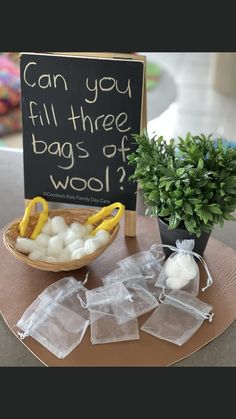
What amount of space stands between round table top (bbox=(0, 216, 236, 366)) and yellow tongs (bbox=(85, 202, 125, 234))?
85 millimetres

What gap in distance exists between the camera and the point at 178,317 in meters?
1.16

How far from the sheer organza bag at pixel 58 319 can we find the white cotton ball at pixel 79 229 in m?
0.13

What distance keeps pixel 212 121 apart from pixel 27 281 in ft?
7.48

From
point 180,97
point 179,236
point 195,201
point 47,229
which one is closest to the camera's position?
point 195,201

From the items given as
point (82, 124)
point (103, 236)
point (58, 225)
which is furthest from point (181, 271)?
point (82, 124)

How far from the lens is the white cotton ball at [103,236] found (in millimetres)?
1273

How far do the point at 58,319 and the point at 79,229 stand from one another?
0.26 m

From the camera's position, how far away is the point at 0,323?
1.17m

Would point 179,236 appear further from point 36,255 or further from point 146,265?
point 36,255

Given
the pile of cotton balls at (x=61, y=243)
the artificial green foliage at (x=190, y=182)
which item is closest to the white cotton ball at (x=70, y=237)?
the pile of cotton balls at (x=61, y=243)

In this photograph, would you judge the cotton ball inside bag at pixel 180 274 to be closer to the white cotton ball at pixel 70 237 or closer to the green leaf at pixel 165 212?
the green leaf at pixel 165 212

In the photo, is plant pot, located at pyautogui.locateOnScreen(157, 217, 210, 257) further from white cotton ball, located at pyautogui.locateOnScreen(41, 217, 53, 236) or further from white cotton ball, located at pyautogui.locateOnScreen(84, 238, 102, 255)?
white cotton ball, located at pyautogui.locateOnScreen(41, 217, 53, 236)

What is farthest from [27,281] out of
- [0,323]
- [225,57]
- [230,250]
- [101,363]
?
[225,57]

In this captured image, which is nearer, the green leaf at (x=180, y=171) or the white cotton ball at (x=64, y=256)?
the green leaf at (x=180, y=171)
